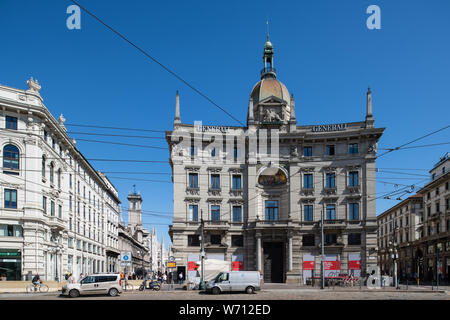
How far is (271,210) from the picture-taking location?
5103 centimetres

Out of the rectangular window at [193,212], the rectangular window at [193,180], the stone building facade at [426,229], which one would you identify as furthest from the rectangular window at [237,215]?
the stone building facade at [426,229]

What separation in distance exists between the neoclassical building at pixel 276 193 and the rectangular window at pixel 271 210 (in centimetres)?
12

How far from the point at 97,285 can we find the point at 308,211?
1140 inches

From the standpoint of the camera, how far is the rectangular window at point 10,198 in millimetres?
40031

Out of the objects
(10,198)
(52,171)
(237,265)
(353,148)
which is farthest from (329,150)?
(10,198)

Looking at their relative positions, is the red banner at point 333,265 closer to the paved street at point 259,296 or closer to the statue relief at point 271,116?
the statue relief at point 271,116

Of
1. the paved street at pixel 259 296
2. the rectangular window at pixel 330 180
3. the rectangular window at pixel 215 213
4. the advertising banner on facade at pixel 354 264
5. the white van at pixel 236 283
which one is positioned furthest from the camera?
the rectangular window at pixel 330 180

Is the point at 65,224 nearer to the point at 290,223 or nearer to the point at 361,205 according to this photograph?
the point at 290,223

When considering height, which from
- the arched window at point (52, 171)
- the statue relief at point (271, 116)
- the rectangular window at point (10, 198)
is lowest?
the rectangular window at point (10, 198)

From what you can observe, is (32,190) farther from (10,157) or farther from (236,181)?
(236,181)

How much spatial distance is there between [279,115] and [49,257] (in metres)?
31.7

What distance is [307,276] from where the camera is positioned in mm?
48250

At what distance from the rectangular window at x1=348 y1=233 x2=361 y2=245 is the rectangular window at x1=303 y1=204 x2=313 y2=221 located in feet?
16.3

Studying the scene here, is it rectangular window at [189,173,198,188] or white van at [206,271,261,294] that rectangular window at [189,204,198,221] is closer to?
rectangular window at [189,173,198,188]
